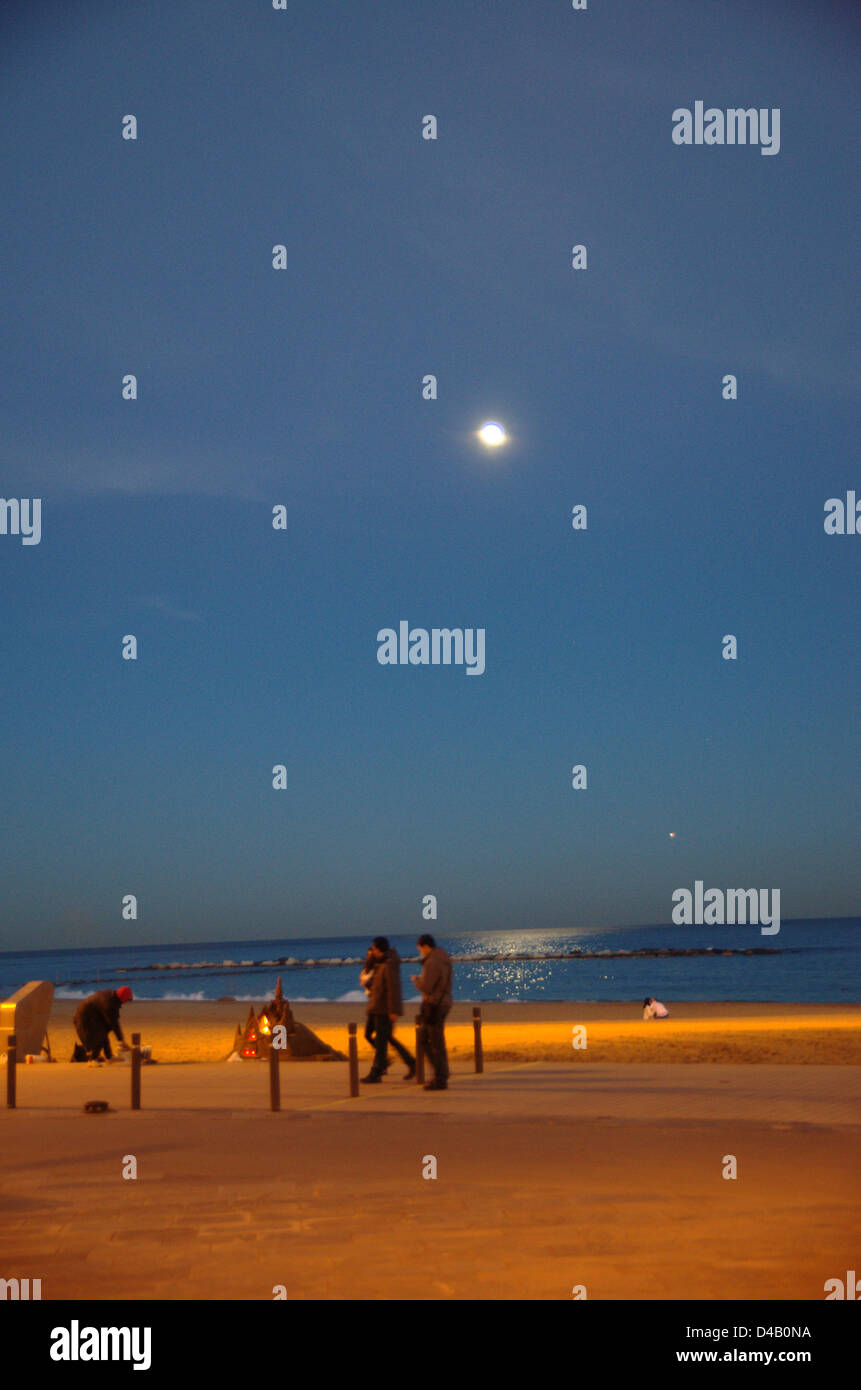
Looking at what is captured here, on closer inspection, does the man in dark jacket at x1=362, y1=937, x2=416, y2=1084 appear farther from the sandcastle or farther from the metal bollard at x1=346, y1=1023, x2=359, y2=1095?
the sandcastle

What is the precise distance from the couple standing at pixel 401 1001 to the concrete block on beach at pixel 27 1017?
7.93 meters

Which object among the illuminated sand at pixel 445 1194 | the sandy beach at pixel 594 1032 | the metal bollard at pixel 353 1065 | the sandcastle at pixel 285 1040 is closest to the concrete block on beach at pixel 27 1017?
the sandy beach at pixel 594 1032

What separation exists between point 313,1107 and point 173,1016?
30.5 meters

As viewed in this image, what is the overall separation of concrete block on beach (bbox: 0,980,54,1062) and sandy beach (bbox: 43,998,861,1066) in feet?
7.51

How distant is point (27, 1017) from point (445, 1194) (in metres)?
15.6

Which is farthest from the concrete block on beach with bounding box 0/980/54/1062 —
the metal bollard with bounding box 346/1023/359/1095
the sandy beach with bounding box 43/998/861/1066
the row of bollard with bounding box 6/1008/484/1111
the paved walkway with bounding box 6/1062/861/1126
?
the metal bollard with bounding box 346/1023/359/1095

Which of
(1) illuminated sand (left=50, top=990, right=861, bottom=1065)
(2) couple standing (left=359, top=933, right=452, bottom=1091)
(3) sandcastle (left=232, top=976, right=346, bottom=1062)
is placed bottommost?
(1) illuminated sand (left=50, top=990, right=861, bottom=1065)

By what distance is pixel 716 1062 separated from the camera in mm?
19766

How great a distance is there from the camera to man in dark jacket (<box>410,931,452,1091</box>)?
49.8 ft

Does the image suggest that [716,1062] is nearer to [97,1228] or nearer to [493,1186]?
[493,1186]

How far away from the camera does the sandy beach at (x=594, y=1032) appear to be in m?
21.8

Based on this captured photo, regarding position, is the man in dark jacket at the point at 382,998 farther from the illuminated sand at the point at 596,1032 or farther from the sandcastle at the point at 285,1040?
the sandcastle at the point at 285,1040

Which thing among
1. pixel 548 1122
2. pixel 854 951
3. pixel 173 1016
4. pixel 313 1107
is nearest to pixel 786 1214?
pixel 548 1122
